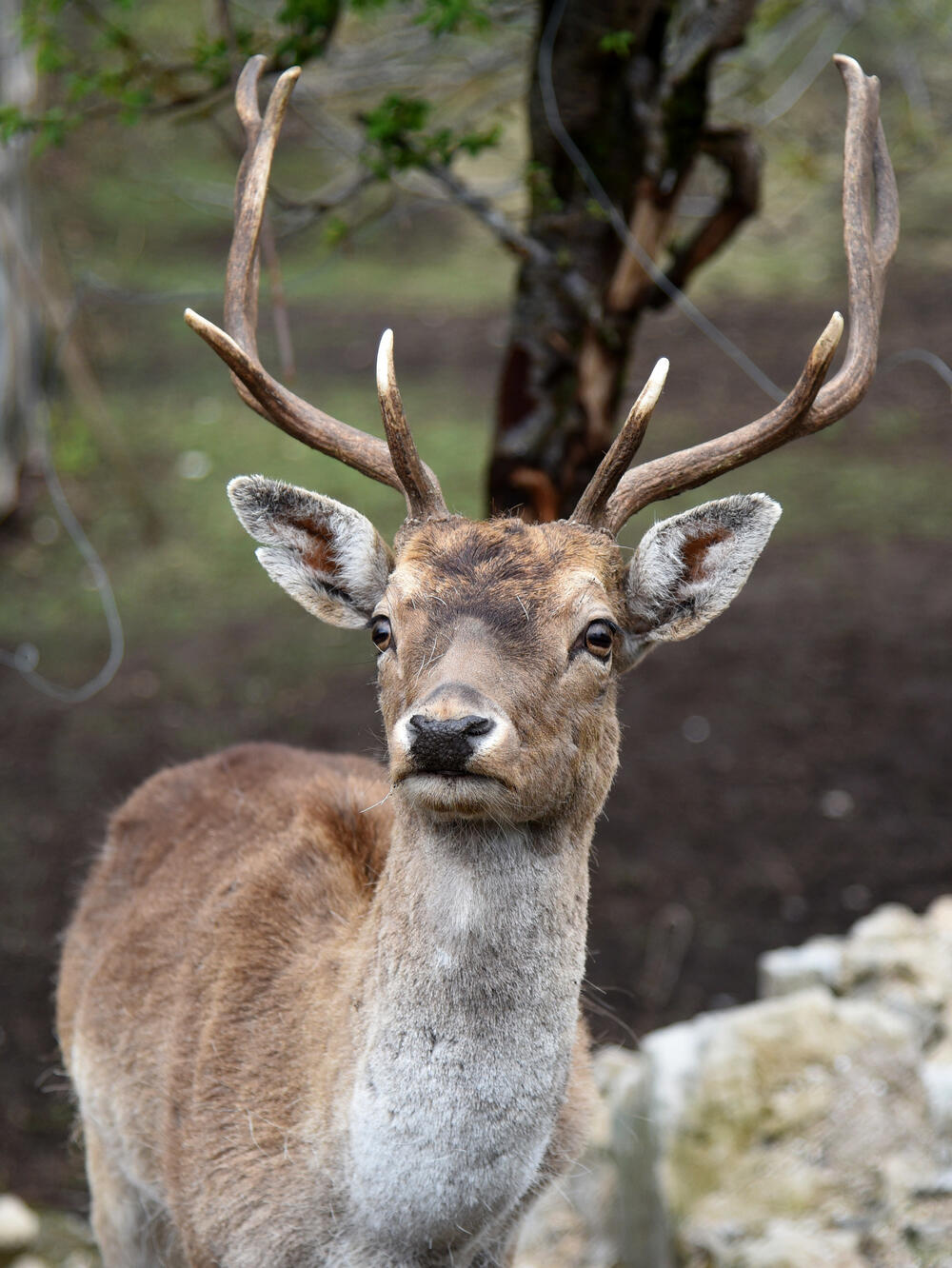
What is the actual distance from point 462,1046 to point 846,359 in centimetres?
181

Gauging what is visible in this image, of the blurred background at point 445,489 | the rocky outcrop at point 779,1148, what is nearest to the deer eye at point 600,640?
the blurred background at point 445,489

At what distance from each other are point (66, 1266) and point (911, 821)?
4.34 meters

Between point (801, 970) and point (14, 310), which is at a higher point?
point (14, 310)

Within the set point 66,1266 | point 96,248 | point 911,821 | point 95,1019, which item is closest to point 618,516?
point 95,1019

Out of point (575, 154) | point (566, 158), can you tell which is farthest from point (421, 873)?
point (566, 158)

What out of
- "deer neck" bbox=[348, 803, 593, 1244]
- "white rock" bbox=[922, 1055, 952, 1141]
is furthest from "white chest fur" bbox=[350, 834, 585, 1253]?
"white rock" bbox=[922, 1055, 952, 1141]

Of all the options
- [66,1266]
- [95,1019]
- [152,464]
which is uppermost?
[95,1019]

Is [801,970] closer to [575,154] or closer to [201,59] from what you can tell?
[575,154]

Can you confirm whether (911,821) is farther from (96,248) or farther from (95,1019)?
(96,248)

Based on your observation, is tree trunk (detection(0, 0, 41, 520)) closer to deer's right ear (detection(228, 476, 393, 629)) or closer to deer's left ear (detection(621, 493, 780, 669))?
deer's right ear (detection(228, 476, 393, 629))

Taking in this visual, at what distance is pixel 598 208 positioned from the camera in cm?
452

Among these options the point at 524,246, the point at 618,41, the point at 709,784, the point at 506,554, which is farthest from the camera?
the point at 709,784

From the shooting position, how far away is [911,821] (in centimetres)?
693

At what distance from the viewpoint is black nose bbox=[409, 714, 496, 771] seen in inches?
95.7
